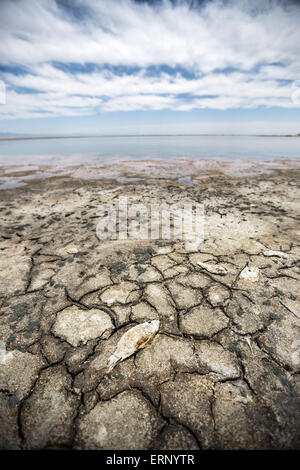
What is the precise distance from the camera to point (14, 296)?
6.77 feet

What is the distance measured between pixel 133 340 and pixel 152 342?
146 mm

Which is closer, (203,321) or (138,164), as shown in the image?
(203,321)

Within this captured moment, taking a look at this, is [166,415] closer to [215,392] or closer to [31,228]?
[215,392]

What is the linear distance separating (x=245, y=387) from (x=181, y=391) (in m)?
0.41

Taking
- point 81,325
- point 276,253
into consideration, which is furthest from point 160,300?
point 276,253

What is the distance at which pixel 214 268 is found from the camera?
2412 mm

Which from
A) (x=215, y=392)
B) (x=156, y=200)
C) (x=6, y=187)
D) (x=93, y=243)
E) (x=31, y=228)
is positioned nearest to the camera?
(x=215, y=392)

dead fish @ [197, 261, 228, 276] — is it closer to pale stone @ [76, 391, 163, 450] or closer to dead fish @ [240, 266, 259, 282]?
dead fish @ [240, 266, 259, 282]

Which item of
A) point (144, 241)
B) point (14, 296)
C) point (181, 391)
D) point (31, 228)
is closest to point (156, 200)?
point (144, 241)

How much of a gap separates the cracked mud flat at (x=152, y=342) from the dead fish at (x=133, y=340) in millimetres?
41

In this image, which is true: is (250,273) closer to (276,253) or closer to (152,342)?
(276,253)

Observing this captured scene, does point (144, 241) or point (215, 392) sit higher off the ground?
point (144, 241)

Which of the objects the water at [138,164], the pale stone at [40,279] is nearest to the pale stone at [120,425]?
the pale stone at [40,279]

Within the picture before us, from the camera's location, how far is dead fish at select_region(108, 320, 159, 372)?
148cm
